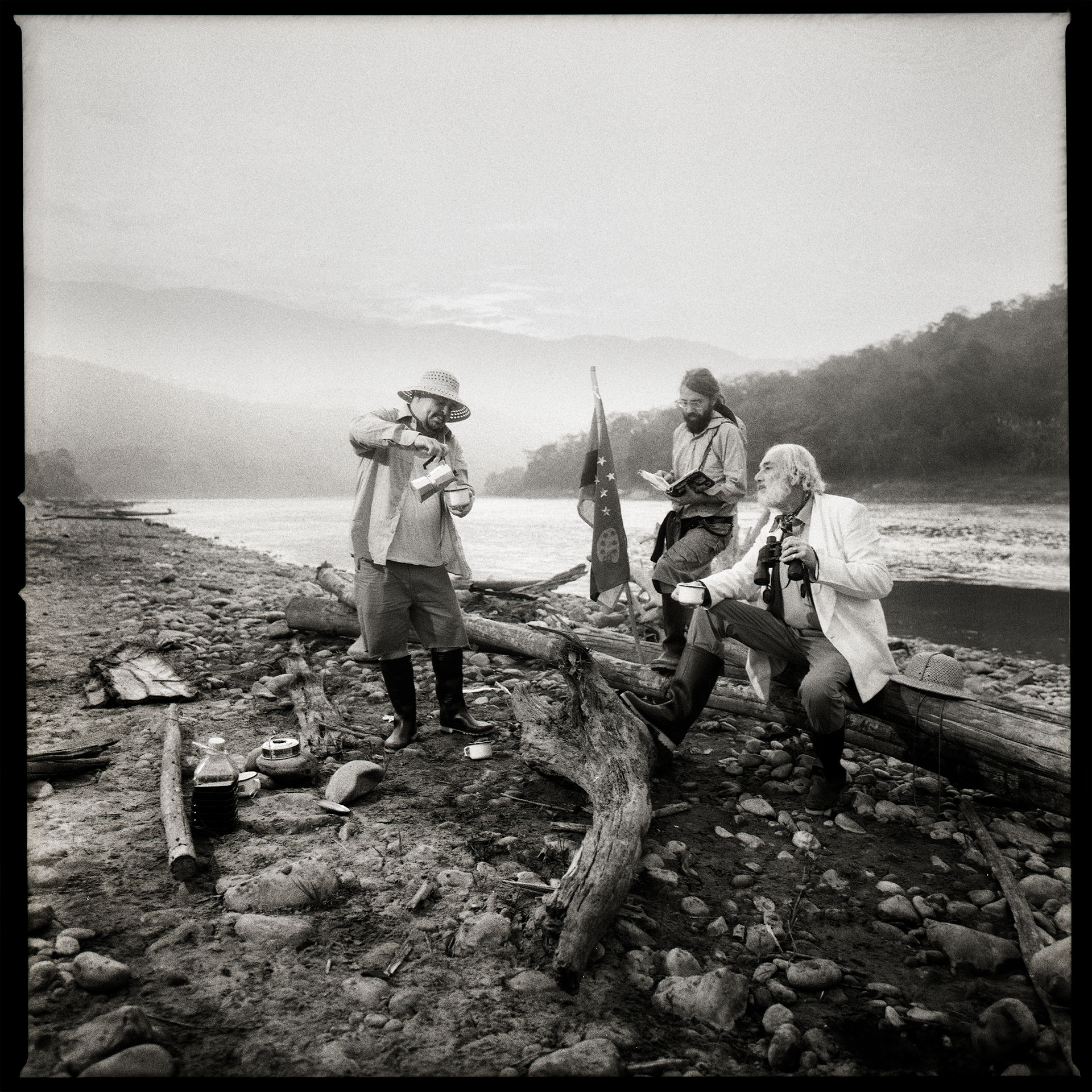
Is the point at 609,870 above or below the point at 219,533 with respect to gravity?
below

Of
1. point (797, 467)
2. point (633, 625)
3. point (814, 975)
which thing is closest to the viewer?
point (814, 975)

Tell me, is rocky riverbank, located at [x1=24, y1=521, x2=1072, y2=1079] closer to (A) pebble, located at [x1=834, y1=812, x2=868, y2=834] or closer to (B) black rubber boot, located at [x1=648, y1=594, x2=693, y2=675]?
(A) pebble, located at [x1=834, y1=812, x2=868, y2=834]

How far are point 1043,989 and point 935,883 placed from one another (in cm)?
53

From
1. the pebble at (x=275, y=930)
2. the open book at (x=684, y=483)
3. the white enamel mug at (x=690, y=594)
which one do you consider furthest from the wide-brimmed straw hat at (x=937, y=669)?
the pebble at (x=275, y=930)

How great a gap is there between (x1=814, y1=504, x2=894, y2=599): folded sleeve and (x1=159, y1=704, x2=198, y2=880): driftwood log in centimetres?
267

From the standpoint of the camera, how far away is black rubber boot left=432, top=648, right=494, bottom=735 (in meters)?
4.06

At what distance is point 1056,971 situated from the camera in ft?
7.11

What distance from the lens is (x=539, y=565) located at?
7652 mm

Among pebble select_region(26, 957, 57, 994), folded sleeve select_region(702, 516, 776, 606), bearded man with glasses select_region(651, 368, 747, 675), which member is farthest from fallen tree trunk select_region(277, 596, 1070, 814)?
pebble select_region(26, 957, 57, 994)

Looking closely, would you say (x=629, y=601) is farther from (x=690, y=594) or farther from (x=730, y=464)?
(x=690, y=594)

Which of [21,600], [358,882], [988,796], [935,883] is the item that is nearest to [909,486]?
[988,796]

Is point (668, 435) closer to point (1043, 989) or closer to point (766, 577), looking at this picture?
point (766, 577)

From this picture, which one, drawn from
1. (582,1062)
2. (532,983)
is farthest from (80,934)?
(582,1062)

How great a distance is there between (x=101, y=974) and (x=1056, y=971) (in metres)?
2.76
